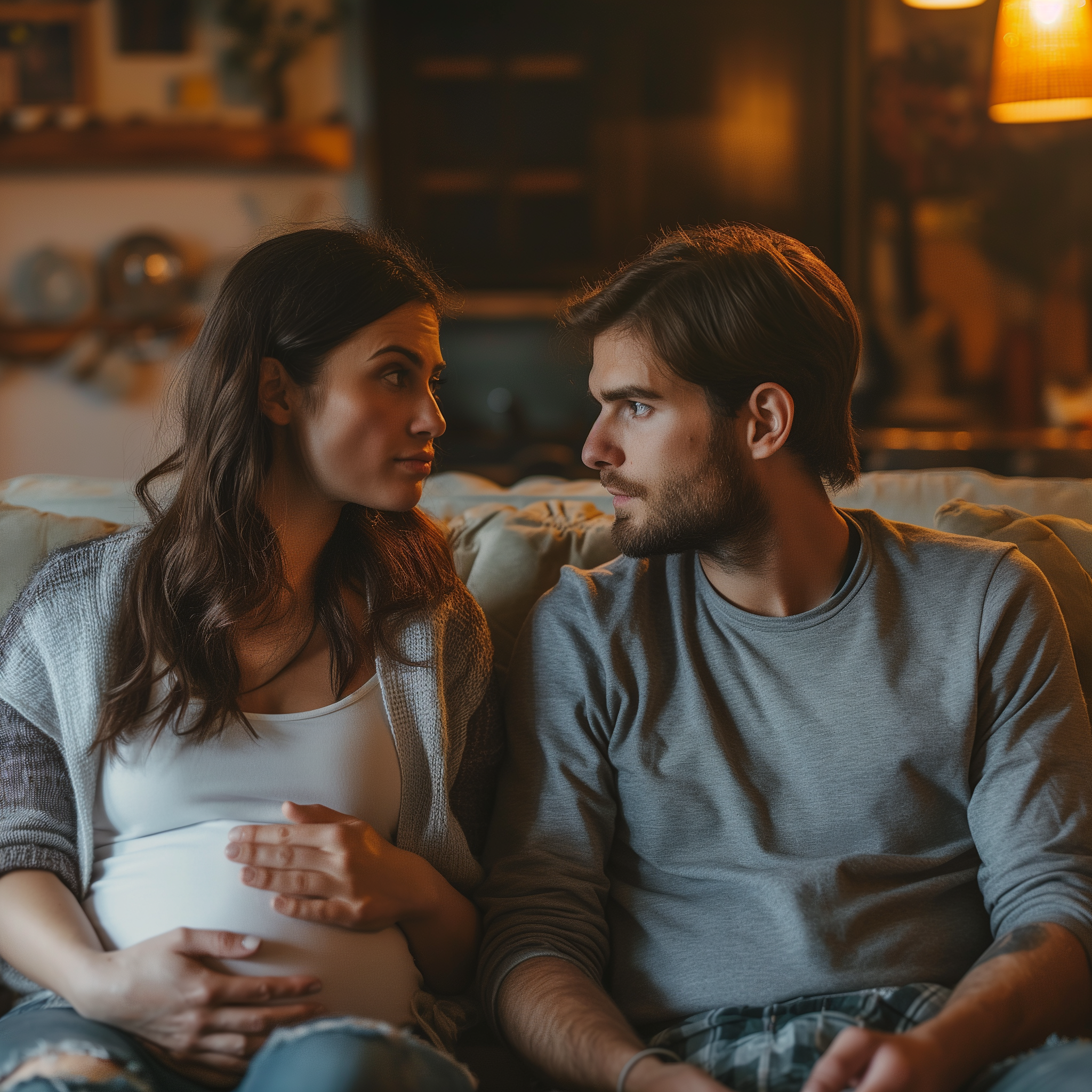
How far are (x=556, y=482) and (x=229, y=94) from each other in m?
3.36

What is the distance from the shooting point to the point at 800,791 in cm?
116

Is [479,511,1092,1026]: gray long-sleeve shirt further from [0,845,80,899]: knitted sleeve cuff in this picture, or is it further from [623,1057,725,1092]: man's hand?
[0,845,80,899]: knitted sleeve cuff

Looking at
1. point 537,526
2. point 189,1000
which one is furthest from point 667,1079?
point 537,526

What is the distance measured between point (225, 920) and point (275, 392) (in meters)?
0.55

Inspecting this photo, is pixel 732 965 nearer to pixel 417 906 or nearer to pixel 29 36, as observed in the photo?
pixel 417 906

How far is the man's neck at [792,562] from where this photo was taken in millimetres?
1235

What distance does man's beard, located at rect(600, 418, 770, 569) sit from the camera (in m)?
1.21

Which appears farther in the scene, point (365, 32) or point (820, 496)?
point (365, 32)

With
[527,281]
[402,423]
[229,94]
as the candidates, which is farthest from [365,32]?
[402,423]

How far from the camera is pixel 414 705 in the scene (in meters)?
1.20

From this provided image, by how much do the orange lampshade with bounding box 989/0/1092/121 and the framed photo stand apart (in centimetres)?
349

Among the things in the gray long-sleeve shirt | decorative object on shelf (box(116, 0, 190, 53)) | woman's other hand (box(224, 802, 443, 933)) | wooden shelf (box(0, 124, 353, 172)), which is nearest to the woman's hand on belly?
woman's other hand (box(224, 802, 443, 933))

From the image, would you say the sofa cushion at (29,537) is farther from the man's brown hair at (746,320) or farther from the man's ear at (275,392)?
the man's brown hair at (746,320)

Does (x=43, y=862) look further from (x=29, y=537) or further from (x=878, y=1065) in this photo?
(x=878, y=1065)
